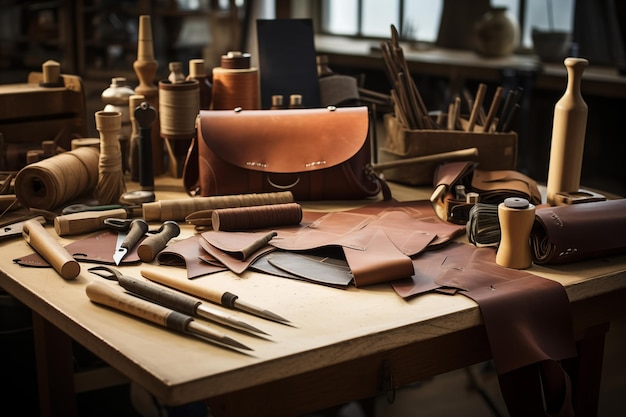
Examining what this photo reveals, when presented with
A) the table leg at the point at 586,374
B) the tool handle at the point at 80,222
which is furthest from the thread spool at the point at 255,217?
the table leg at the point at 586,374

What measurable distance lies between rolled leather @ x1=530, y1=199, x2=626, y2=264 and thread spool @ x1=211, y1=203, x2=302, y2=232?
21.5 inches

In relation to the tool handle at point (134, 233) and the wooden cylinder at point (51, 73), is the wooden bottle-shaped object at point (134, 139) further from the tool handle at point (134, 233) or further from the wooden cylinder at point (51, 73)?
the tool handle at point (134, 233)

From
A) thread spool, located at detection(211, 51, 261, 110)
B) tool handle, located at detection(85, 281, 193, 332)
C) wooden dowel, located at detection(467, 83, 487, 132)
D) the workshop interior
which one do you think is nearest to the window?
the workshop interior

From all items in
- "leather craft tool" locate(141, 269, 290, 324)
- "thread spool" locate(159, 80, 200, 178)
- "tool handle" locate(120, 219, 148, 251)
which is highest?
"thread spool" locate(159, 80, 200, 178)

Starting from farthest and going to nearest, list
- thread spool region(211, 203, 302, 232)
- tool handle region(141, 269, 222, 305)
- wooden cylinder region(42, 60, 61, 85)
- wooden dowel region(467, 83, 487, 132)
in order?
wooden cylinder region(42, 60, 61, 85) < wooden dowel region(467, 83, 487, 132) < thread spool region(211, 203, 302, 232) < tool handle region(141, 269, 222, 305)

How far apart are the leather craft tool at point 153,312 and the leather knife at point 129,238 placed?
19 cm

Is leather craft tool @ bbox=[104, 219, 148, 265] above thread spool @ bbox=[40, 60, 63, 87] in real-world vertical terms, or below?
below

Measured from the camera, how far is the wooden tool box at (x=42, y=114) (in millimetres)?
2549

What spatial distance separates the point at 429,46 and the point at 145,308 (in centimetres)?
570

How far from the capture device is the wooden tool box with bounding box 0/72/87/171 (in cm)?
255

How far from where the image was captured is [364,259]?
1.75 meters

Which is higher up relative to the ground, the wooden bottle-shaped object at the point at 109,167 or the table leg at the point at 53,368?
the wooden bottle-shaped object at the point at 109,167

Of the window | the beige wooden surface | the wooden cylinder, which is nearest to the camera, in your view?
the beige wooden surface

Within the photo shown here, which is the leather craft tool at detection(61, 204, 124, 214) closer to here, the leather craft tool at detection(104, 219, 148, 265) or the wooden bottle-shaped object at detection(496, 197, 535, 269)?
the leather craft tool at detection(104, 219, 148, 265)
